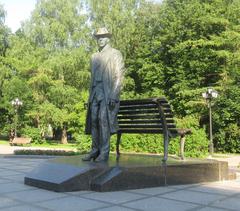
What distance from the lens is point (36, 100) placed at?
37.7 meters

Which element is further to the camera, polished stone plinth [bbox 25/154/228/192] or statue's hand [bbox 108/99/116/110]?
statue's hand [bbox 108/99/116/110]

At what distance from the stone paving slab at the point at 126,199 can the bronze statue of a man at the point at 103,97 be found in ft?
4.65

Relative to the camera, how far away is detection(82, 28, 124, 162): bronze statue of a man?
7.94 meters

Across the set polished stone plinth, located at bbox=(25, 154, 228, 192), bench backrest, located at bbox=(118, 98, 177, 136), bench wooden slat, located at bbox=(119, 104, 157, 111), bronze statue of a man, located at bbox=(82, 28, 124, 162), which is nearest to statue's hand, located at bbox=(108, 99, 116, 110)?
bronze statue of a man, located at bbox=(82, 28, 124, 162)

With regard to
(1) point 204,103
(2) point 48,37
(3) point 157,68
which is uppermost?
(2) point 48,37

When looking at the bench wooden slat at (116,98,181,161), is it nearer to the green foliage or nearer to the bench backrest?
the bench backrest

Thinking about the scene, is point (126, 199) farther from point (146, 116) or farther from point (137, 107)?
point (137, 107)

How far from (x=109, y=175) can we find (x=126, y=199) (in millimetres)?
899

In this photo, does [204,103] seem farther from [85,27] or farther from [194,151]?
[85,27]

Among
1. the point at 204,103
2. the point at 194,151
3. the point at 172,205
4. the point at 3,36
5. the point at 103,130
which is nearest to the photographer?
the point at 172,205

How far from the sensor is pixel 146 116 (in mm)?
8320

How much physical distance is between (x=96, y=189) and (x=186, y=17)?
1067 inches

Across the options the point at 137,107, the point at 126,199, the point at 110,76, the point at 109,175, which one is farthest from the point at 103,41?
the point at 126,199

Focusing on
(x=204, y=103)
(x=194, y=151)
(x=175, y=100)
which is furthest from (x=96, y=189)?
(x=175, y=100)
